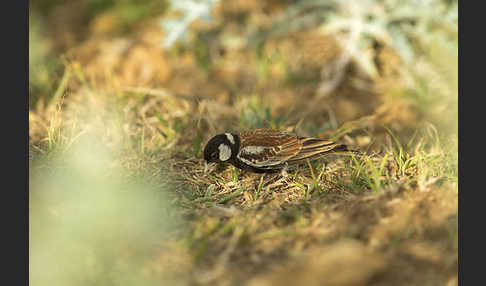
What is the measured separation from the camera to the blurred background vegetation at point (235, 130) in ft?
10.3

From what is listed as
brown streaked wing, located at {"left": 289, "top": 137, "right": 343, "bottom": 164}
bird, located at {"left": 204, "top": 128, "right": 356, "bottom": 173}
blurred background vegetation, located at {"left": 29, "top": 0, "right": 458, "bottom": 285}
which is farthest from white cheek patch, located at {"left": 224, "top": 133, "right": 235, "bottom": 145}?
brown streaked wing, located at {"left": 289, "top": 137, "right": 343, "bottom": 164}

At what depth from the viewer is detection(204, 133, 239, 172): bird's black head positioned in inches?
177

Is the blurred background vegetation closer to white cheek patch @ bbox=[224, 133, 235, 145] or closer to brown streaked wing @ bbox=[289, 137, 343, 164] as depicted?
brown streaked wing @ bbox=[289, 137, 343, 164]

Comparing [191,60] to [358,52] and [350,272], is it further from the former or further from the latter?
[350,272]

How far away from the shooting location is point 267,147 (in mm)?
4605

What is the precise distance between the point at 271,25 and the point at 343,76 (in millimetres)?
1341

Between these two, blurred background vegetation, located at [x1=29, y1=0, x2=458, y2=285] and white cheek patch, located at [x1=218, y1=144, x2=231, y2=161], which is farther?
white cheek patch, located at [x1=218, y1=144, x2=231, y2=161]

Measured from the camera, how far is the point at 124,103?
5902 mm

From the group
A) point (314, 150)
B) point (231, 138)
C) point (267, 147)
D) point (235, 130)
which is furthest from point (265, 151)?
point (235, 130)

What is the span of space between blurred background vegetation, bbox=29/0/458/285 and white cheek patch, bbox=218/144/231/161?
239 millimetres

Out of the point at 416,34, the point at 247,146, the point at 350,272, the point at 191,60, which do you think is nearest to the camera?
the point at 350,272

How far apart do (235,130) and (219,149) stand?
1.14 m

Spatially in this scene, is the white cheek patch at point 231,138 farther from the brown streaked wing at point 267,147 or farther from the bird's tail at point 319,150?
the bird's tail at point 319,150

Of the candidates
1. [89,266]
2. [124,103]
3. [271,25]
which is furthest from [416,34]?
[89,266]
